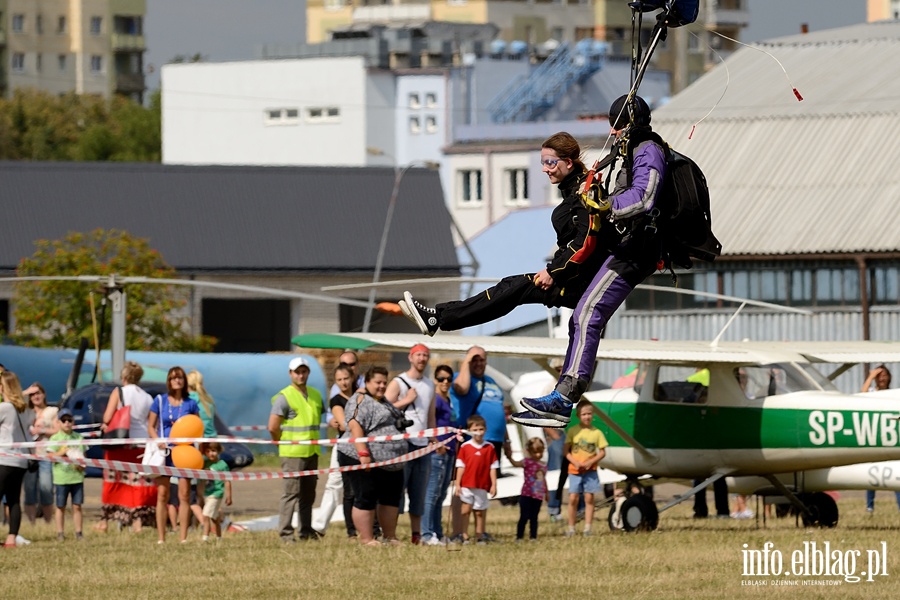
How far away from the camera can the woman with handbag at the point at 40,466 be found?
18328mm

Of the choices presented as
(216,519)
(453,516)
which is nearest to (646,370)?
(453,516)

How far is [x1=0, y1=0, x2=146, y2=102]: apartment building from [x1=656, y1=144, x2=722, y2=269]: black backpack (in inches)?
5173

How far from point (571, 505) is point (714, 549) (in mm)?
2289

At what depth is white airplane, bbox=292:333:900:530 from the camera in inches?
704

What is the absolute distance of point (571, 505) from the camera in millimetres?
17984

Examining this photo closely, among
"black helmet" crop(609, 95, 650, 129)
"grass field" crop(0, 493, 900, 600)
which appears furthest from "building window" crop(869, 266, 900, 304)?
"black helmet" crop(609, 95, 650, 129)

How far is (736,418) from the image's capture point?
18.8 metres

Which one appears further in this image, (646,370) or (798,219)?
(798,219)

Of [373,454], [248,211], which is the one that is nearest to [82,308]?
[248,211]

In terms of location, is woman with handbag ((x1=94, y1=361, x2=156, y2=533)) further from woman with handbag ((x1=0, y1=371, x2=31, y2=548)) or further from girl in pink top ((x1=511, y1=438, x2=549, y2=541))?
girl in pink top ((x1=511, y1=438, x2=549, y2=541))

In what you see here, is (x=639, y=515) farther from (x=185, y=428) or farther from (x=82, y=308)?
(x=82, y=308)

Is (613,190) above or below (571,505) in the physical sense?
above

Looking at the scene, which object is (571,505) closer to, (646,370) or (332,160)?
(646,370)

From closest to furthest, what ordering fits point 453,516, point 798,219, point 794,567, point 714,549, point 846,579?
point 846,579
point 794,567
point 714,549
point 453,516
point 798,219
